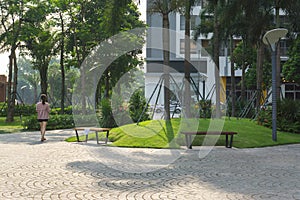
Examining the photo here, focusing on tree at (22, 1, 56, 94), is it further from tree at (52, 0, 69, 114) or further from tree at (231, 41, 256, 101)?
tree at (231, 41, 256, 101)

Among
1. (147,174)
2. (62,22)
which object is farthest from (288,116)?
(62,22)

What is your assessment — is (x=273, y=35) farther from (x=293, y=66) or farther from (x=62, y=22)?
(x=293, y=66)

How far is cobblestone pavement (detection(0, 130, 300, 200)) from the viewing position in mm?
6688

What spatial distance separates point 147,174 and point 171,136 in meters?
6.52

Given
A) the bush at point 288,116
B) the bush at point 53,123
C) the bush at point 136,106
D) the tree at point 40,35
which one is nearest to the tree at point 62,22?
the tree at point 40,35

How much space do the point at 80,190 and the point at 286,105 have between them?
1499 centimetres

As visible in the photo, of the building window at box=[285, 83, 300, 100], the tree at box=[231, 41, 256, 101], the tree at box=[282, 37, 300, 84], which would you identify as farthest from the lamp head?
the building window at box=[285, 83, 300, 100]

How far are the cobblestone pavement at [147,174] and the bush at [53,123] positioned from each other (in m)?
Result: 9.79

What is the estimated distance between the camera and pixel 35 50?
105 ft

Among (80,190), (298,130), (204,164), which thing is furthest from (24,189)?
(298,130)

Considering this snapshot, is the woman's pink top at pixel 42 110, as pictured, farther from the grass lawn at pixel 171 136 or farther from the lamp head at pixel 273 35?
the lamp head at pixel 273 35

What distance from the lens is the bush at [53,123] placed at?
2262cm

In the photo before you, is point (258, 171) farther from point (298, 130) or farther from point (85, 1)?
point (85, 1)

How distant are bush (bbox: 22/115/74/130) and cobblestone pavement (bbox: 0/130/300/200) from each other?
9.79 meters
